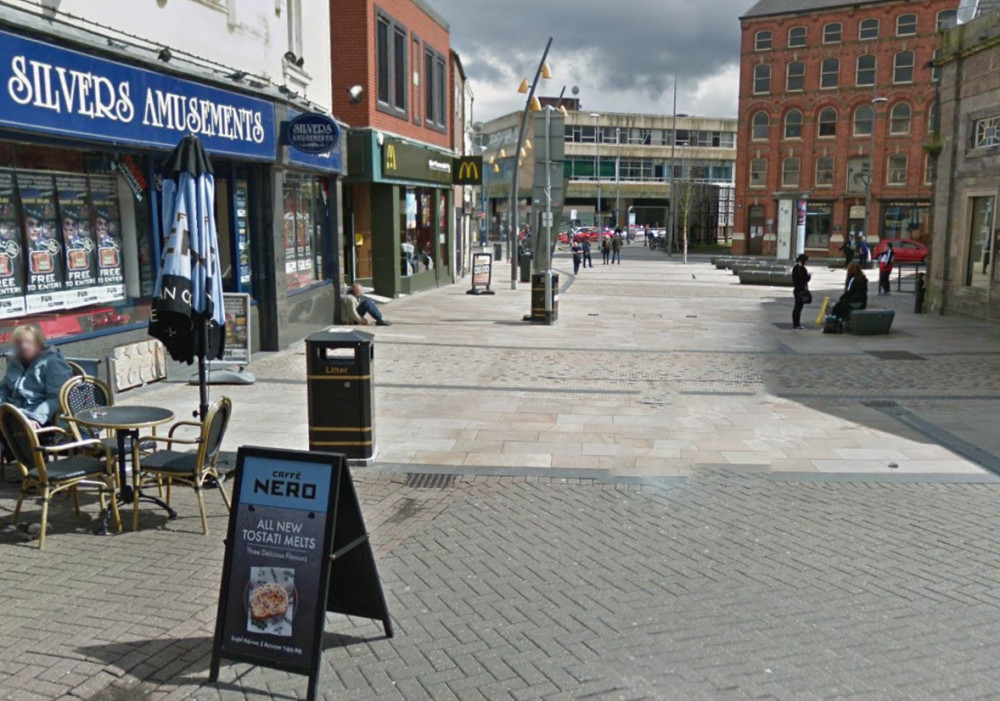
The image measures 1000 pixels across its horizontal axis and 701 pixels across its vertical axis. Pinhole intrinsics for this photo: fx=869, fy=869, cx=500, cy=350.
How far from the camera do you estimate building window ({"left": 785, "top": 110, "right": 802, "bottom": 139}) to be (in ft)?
194

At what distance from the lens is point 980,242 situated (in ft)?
67.5

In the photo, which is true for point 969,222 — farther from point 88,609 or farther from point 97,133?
point 88,609

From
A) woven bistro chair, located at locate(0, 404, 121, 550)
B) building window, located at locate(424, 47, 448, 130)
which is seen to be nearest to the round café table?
woven bistro chair, located at locate(0, 404, 121, 550)

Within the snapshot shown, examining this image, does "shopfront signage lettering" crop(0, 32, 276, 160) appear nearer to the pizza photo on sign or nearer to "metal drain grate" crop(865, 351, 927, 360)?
the pizza photo on sign

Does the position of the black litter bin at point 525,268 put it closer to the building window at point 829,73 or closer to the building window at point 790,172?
the building window at point 790,172

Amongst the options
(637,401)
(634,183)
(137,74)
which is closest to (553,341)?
(637,401)

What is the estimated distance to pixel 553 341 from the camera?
56.6 feet

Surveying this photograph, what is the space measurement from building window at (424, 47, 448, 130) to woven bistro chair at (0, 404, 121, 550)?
21334mm

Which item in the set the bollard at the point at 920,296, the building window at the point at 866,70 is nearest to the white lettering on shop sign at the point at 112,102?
the bollard at the point at 920,296

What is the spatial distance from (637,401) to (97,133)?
24.3ft

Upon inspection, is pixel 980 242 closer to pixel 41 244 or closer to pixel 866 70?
pixel 41 244

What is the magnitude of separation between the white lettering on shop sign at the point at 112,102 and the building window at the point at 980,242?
54.1ft

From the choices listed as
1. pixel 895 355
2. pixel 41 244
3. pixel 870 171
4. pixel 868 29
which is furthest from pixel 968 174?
pixel 868 29

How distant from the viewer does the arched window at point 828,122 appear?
58312mm
